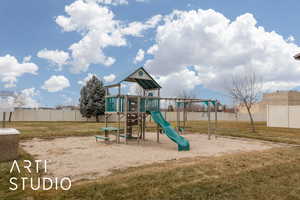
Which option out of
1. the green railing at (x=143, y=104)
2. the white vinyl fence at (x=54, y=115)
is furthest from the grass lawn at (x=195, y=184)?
the white vinyl fence at (x=54, y=115)

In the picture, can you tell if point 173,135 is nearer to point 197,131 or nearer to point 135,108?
point 135,108

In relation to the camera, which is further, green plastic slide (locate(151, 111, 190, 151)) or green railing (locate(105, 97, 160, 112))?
green railing (locate(105, 97, 160, 112))

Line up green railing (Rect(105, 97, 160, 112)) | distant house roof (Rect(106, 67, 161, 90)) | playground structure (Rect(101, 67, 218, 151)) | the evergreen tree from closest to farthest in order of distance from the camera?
playground structure (Rect(101, 67, 218, 151)), green railing (Rect(105, 97, 160, 112)), distant house roof (Rect(106, 67, 161, 90)), the evergreen tree

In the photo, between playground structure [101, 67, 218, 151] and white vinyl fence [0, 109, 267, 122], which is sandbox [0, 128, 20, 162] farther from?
white vinyl fence [0, 109, 267, 122]

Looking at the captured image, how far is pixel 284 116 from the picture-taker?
2086 cm

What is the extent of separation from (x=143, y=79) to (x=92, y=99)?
1976cm

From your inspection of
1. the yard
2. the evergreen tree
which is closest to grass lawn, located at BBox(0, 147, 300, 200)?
the yard

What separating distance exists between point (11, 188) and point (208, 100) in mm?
9842

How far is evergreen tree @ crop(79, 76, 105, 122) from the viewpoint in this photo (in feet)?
96.5

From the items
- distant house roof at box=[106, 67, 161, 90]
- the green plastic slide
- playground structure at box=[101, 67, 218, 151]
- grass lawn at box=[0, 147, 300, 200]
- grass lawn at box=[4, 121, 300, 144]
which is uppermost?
distant house roof at box=[106, 67, 161, 90]

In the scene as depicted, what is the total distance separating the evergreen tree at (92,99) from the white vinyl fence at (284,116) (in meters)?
19.8

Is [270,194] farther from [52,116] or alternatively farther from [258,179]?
[52,116]

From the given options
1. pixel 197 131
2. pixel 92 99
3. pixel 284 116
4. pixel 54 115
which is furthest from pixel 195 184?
pixel 54 115

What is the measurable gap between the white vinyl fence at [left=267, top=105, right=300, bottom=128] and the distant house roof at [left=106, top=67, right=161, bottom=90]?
15.3m
